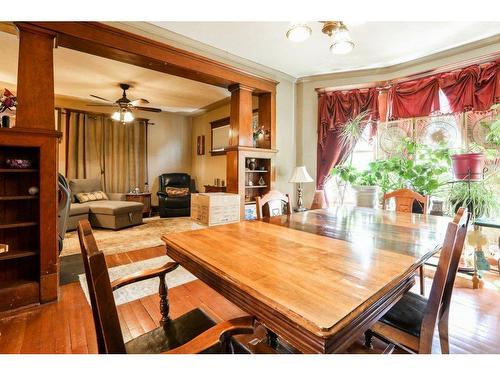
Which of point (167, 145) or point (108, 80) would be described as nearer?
point (108, 80)

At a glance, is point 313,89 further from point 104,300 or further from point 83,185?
point 83,185

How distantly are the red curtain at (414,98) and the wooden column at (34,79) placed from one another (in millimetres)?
4082

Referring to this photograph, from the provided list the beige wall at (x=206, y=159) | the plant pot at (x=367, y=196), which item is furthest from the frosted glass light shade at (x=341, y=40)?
the beige wall at (x=206, y=159)

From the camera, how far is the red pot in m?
2.38

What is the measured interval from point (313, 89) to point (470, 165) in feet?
8.39

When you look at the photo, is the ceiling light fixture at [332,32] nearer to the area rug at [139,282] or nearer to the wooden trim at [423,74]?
the wooden trim at [423,74]

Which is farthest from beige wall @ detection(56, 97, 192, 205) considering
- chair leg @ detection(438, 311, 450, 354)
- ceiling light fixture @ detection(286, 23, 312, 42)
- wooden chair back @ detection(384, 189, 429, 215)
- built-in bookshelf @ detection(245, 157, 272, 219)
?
chair leg @ detection(438, 311, 450, 354)

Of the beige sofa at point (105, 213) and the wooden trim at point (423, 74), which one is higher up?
the wooden trim at point (423, 74)

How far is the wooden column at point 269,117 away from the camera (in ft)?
13.4

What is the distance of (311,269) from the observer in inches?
38.5

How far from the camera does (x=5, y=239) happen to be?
7.00ft

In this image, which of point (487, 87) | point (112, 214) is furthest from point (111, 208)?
point (487, 87)
